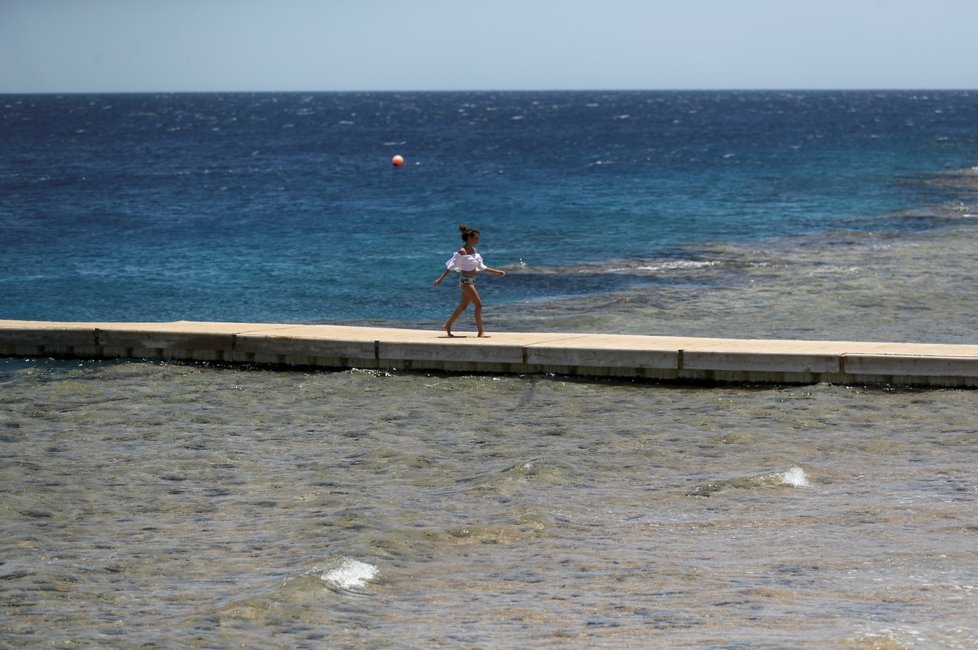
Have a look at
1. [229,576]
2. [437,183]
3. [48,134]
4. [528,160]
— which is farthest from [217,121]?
[229,576]

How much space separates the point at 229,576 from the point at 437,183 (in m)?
51.3

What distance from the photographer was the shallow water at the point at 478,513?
29.7ft

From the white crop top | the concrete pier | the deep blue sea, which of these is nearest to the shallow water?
the concrete pier

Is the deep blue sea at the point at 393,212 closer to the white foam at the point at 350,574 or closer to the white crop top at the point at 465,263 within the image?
the white crop top at the point at 465,263

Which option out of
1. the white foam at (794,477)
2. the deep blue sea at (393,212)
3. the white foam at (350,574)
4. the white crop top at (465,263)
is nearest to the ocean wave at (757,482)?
the white foam at (794,477)

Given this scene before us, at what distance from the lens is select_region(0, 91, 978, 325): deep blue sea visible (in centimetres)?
2888

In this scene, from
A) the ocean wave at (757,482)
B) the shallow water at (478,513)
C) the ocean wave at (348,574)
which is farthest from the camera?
the ocean wave at (757,482)

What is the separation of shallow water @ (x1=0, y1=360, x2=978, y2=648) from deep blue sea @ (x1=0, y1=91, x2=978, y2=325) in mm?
9237

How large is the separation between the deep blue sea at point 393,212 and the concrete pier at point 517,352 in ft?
22.9

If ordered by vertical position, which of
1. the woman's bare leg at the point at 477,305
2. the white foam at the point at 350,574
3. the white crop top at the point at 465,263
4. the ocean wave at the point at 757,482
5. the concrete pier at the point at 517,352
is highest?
the white crop top at the point at 465,263

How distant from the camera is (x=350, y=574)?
32.8ft

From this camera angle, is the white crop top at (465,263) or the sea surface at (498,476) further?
the white crop top at (465,263)

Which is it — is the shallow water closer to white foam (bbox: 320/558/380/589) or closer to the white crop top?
white foam (bbox: 320/558/380/589)

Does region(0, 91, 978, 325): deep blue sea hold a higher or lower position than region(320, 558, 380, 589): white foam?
higher
